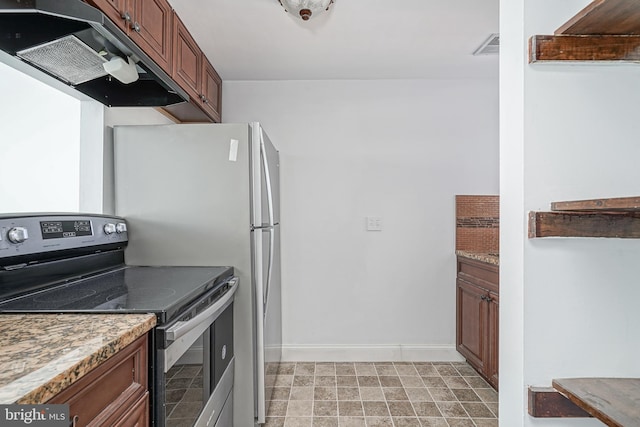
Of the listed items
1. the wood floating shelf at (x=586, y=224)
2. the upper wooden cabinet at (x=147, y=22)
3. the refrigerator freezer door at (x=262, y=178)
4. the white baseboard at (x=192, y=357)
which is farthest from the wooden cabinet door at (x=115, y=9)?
the wood floating shelf at (x=586, y=224)

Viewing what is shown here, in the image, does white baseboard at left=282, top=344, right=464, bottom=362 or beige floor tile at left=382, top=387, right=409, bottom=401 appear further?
white baseboard at left=282, top=344, right=464, bottom=362

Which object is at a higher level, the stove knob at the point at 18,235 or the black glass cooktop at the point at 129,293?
the stove knob at the point at 18,235

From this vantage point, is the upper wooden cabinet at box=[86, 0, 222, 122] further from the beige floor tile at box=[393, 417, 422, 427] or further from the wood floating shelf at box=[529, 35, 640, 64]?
the beige floor tile at box=[393, 417, 422, 427]

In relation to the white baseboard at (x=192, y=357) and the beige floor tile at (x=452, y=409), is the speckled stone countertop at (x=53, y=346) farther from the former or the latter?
the beige floor tile at (x=452, y=409)

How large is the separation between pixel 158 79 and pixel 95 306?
0.93 meters

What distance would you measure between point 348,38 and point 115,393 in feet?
7.16

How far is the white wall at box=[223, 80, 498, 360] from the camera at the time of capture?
2988 millimetres

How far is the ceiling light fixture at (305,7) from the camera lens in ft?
5.95

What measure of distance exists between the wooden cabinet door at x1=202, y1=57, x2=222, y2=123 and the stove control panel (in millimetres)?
1102

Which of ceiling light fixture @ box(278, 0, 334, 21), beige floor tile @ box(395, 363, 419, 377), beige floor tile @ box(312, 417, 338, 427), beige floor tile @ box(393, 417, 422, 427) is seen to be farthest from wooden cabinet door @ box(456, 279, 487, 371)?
Answer: ceiling light fixture @ box(278, 0, 334, 21)

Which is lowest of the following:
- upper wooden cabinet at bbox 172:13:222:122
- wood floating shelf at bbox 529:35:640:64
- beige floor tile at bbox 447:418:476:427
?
beige floor tile at bbox 447:418:476:427

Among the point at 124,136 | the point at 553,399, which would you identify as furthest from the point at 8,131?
the point at 553,399

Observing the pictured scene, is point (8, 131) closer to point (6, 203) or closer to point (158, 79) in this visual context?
point (6, 203)

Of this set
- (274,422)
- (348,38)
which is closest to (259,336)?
(274,422)
